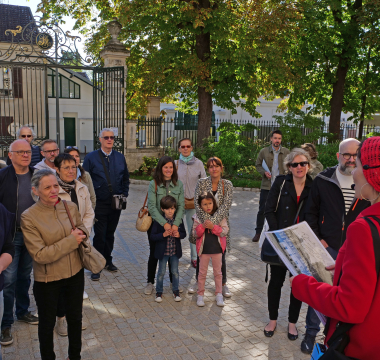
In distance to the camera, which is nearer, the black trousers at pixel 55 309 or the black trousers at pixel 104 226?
the black trousers at pixel 55 309

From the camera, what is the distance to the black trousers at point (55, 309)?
3.48 meters

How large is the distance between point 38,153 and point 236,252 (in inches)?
153

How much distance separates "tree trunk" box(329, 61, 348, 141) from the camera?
18.0 meters

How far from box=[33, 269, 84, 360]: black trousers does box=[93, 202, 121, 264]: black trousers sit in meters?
2.49

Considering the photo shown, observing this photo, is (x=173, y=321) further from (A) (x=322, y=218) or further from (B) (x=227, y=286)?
(A) (x=322, y=218)

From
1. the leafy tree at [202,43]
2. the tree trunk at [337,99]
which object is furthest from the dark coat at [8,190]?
the tree trunk at [337,99]

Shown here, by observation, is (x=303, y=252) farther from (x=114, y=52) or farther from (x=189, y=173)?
(x=114, y=52)

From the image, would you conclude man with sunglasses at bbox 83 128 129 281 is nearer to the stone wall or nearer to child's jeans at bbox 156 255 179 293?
child's jeans at bbox 156 255 179 293

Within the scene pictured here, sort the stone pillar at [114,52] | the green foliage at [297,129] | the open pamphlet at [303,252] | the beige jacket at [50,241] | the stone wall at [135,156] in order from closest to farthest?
the open pamphlet at [303,252], the beige jacket at [50,241], the stone pillar at [114,52], the stone wall at [135,156], the green foliage at [297,129]

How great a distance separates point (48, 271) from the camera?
3.44 meters

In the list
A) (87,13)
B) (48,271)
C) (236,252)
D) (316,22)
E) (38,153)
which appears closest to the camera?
(48,271)

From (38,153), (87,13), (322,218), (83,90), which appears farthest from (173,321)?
(83,90)

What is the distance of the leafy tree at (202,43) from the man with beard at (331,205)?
1130 cm

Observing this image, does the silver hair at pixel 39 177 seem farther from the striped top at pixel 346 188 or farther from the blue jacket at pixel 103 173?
the striped top at pixel 346 188
